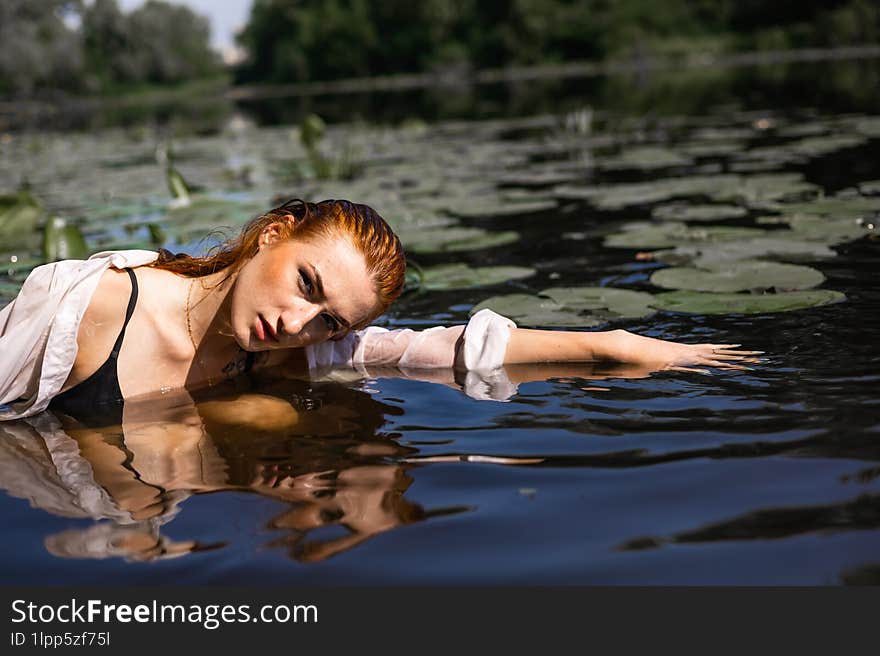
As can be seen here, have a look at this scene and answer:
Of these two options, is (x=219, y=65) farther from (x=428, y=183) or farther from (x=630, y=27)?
(x=428, y=183)

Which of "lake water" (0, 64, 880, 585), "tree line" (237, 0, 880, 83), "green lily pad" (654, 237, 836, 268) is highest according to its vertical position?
"tree line" (237, 0, 880, 83)

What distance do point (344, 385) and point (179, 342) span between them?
18.6 inches

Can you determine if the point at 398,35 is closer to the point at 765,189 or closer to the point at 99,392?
the point at 765,189

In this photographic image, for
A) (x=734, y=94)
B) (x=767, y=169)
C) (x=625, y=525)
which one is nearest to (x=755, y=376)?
(x=625, y=525)

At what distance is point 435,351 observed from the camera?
263cm

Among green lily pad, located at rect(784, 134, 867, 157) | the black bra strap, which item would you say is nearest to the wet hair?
the black bra strap

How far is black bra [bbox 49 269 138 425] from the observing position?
8.02 feet

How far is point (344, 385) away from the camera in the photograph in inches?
104

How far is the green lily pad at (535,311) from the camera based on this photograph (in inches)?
116

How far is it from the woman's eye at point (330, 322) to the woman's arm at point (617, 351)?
0.51m

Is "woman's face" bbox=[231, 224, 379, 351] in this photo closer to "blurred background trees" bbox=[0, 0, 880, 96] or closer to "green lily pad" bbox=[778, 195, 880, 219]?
"green lily pad" bbox=[778, 195, 880, 219]

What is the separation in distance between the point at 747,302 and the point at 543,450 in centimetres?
124

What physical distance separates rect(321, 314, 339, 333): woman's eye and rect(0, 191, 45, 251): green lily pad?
11.0 feet

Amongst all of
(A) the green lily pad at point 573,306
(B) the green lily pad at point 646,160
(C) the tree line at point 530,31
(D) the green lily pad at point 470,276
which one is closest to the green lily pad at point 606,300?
(A) the green lily pad at point 573,306
